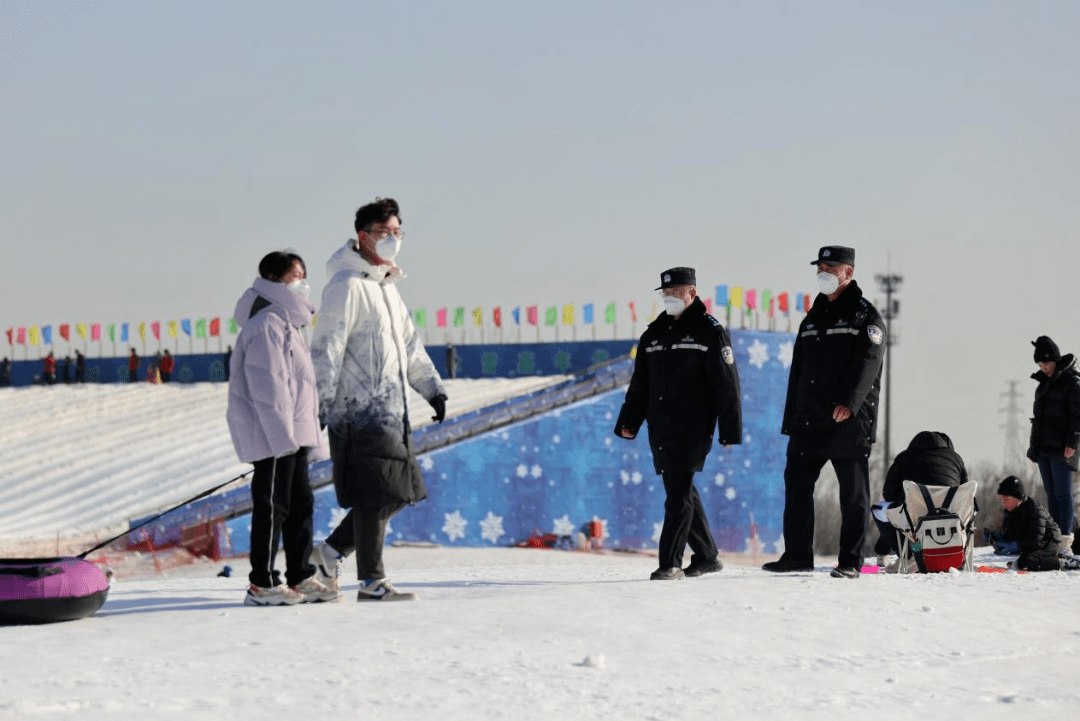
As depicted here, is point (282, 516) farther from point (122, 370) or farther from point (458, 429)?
point (122, 370)

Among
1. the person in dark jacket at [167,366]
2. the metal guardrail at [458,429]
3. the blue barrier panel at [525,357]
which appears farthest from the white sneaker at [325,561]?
the person in dark jacket at [167,366]

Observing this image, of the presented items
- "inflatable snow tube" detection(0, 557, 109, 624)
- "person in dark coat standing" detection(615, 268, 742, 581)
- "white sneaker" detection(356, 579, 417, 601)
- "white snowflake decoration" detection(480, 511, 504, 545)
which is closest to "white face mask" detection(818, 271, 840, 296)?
"person in dark coat standing" detection(615, 268, 742, 581)

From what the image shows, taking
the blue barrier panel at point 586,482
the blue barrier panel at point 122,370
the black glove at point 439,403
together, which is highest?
the black glove at point 439,403

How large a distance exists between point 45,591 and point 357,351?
5.71 ft

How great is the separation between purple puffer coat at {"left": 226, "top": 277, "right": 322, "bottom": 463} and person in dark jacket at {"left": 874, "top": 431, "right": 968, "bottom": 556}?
4180 mm

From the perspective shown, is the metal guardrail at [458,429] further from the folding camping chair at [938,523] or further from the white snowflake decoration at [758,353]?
the folding camping chair at [938,523]

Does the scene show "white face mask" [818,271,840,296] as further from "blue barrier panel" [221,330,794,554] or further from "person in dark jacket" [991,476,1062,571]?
"blue barrier panel" [221,330,794,554]

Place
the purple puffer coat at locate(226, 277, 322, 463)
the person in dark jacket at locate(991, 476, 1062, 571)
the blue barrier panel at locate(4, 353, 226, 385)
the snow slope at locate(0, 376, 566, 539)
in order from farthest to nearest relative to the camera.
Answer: the blue barrier panel at locate(4, 353, 226, 385), the snow slope at locate(0, 376, 566, 539), the person in dark jacket at locate(991, 476, 1062, 571), the purple puffer coat at locate(226, 277, 322, 463)

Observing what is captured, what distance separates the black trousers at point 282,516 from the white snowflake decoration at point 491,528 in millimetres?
20270

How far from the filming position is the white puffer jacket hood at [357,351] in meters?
6.93

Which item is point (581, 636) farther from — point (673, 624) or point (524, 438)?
point (524, 438)

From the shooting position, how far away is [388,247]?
7.09 metres

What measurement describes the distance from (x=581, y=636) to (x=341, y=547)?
181 cm

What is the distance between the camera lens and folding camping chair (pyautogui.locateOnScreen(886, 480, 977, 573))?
9.38 m
